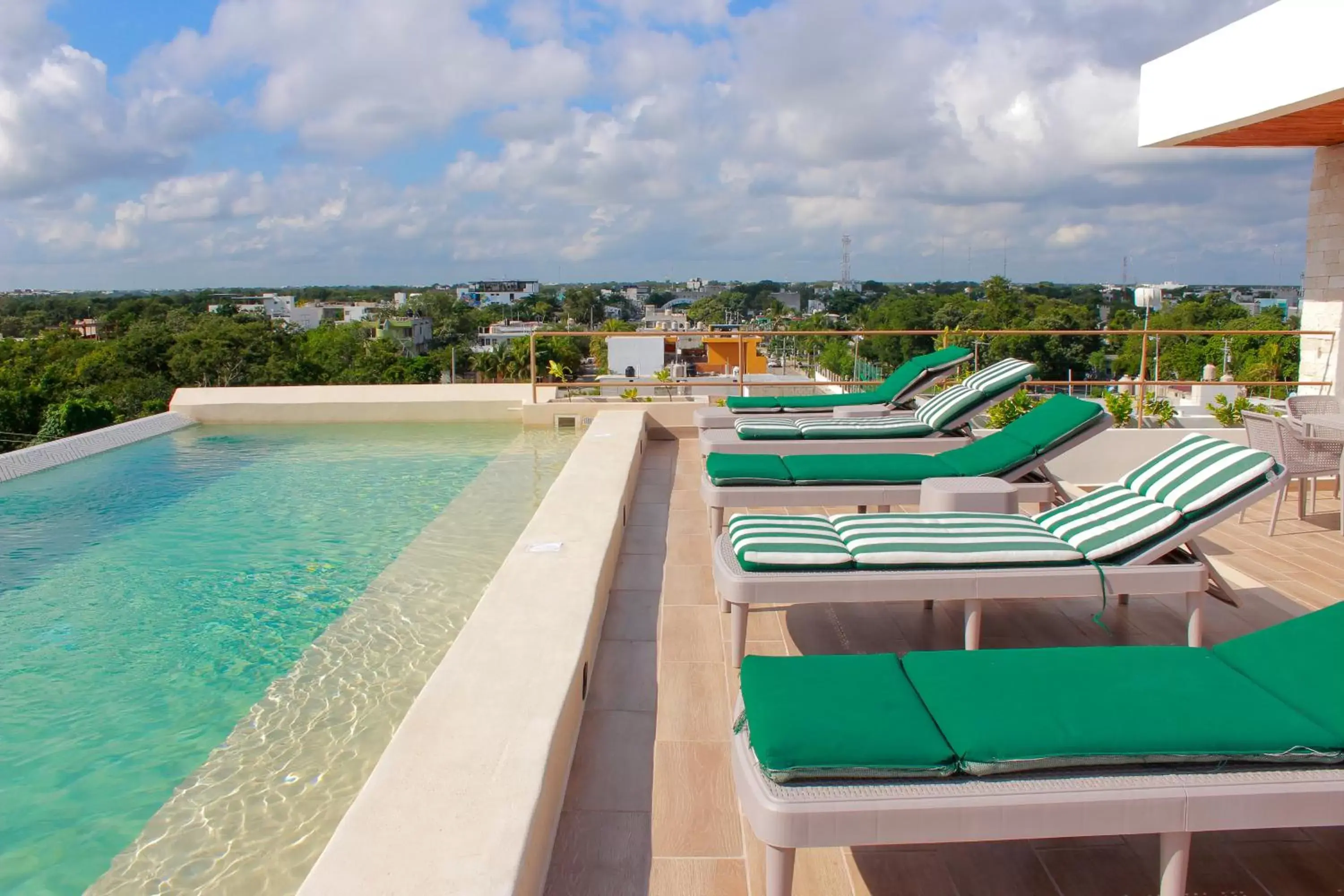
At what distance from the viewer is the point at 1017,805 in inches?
66.2

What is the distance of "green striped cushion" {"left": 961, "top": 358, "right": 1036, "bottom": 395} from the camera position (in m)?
5.18

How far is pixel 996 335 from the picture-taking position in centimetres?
782

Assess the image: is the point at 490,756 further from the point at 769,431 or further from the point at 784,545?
the point at 769,431

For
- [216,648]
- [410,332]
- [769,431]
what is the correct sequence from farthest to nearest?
[410,332] < [769,431] < [216,648]

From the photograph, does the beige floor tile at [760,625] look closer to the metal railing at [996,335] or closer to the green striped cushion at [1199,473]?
the green striped cushion at [1199,473]

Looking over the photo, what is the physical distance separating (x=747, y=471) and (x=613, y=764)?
1.93 m

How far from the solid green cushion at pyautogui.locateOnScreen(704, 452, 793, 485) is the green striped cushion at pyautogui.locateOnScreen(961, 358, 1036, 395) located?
160cm

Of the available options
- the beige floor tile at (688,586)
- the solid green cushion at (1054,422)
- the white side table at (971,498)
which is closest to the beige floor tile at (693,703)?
the beige floor tile at (688,586)

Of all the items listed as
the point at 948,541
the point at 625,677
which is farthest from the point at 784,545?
the point at 625,677

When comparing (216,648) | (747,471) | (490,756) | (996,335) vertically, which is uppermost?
(996,335)

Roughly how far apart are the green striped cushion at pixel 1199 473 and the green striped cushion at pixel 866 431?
1937mm

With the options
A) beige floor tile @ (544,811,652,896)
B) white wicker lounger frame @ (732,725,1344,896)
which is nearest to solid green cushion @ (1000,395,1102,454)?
white wicker lounger frame @ (732,725,1344,896)

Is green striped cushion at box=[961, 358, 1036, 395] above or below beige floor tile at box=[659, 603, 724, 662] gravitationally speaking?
above

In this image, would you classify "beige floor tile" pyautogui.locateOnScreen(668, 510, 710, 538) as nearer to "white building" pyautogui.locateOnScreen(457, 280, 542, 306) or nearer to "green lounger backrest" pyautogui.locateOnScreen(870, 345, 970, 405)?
"green lounger backrest" pyautogui.locateOnScreen(870, 345, 970, 405)
